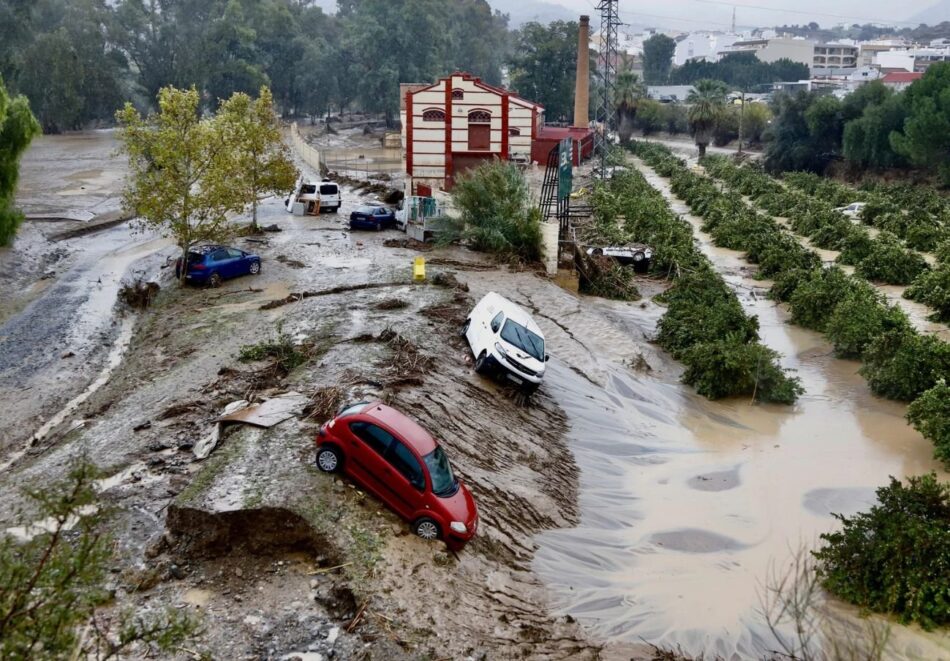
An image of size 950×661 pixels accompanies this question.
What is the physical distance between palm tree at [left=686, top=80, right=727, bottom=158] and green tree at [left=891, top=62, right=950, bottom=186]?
27179 millimetres

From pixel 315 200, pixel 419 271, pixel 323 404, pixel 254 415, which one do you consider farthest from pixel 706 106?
pixel 254 415

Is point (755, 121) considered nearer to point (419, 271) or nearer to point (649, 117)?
point (649, 117)

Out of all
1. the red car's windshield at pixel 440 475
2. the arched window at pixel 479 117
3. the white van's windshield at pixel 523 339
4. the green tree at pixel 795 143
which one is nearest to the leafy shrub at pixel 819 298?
the white van's windshield at pixel 523 339

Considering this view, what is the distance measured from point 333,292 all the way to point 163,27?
289 feet

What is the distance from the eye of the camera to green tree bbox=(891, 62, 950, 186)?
189 ft

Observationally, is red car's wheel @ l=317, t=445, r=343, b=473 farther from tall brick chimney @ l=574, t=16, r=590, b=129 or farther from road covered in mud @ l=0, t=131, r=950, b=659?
tall brick chimney @ l=574, t=16, r=590, b=129

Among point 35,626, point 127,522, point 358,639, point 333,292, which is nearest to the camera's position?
point 35,626

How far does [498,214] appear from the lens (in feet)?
106

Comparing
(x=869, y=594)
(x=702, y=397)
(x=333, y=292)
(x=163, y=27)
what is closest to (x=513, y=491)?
(x=869, y=594)

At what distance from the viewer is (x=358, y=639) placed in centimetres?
955

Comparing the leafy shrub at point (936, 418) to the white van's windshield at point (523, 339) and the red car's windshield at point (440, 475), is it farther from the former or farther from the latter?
the red car's windshield at point (440, 475)

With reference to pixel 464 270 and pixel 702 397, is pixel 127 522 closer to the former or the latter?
pixel 702 397

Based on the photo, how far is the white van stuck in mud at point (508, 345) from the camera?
1852 cm

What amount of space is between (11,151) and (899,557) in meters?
33.2
